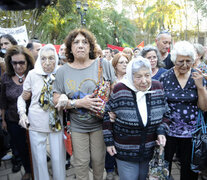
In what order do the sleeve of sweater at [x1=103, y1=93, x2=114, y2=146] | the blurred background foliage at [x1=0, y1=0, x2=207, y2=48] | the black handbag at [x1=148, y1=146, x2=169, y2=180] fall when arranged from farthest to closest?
1. the blurred background foliage at [x1=0, y1=0, x2=207, y2=48]
2. the sleeve of sweater at [x1=103, y1=93, x2=114, y2=146]
3. the black handbag at [x1=148, y1=146, x2=169, y2=180]

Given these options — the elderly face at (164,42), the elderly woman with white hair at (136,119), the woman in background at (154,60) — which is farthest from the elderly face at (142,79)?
the elderly face at (164,42)

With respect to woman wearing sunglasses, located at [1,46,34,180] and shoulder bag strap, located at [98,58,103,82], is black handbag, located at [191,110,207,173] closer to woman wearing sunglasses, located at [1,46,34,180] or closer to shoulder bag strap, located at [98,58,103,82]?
shoulder bag strap, located at [98,58,103,82]

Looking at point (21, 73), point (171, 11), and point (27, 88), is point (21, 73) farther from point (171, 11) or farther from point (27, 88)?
point (171, 11)

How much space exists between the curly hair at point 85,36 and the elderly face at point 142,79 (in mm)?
765

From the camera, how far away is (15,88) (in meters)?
2.95

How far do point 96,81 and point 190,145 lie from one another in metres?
1.36

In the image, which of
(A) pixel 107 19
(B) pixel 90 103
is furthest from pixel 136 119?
(A) pixel 107 19

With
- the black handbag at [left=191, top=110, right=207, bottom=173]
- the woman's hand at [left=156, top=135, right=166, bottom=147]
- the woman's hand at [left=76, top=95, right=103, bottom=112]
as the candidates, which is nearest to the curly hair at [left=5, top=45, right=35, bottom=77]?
the woman's hand at [left=76, top=95, right=103, bottom=112]

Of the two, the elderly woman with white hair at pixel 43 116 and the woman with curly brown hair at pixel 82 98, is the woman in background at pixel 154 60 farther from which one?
the elderly woman with white hair at pixel 43 116

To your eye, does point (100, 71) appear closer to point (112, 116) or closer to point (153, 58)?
point (112, 116)

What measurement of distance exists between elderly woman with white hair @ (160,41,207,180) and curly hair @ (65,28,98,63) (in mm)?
994

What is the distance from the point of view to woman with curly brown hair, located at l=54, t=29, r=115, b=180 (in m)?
2.24

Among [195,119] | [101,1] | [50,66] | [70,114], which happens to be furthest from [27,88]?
[101,1]

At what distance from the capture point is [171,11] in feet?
97.9
